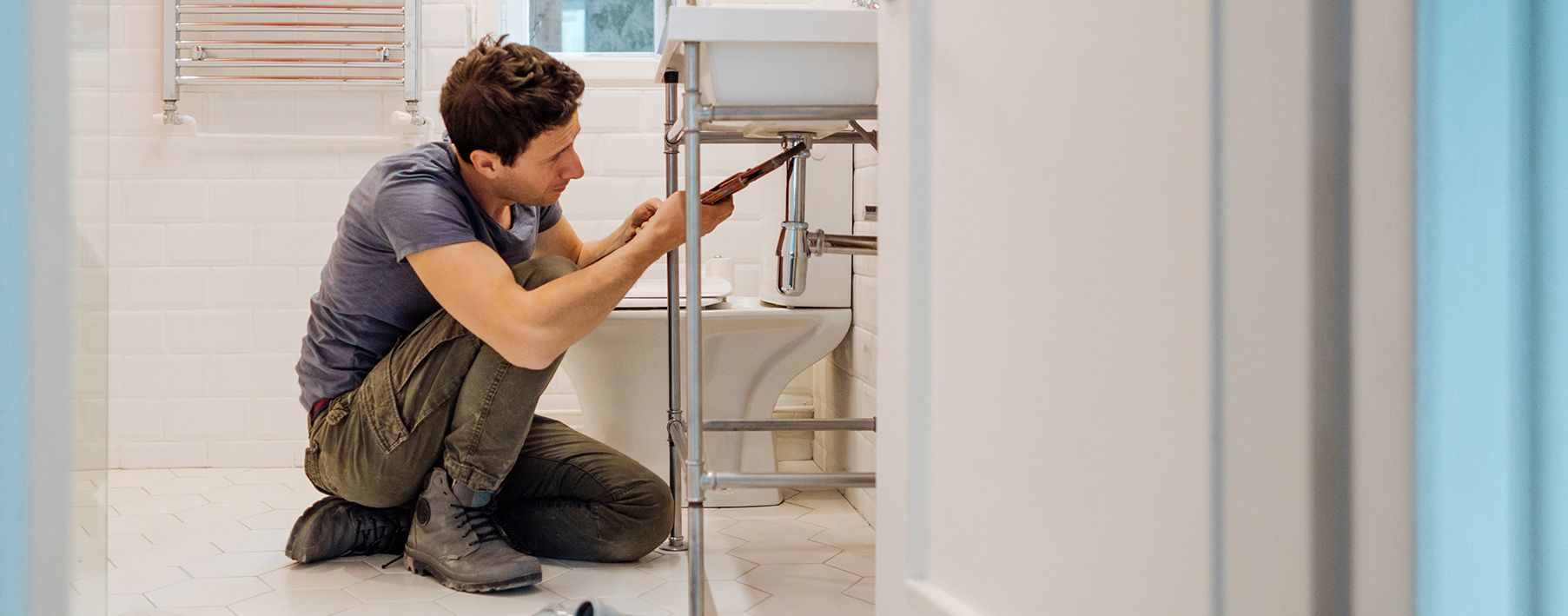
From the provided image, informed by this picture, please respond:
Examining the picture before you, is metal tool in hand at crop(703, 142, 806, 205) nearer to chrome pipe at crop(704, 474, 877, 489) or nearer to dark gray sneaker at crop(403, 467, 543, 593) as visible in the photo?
chrome pipe at crop(704, 474, 877, 489)

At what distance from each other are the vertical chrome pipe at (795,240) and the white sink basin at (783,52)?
20 centimetres

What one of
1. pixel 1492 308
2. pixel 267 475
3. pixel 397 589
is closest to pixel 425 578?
pixel 397 589

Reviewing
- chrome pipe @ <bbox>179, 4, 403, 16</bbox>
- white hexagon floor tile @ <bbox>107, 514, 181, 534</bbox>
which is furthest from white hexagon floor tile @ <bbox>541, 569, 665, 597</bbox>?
chrome pipe @ <bbox>179, 4, 403, 16</bbox>

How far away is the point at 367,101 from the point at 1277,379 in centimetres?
260

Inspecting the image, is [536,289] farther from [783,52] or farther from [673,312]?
[783,52]

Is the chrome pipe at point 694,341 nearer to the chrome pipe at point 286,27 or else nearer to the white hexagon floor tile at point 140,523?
the white hexagon floor tile at point 140,523

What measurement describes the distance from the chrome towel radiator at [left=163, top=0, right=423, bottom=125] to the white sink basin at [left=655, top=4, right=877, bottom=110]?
1583mm

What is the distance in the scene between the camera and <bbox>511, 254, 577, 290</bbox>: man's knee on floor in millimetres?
1710

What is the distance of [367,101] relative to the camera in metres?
2.74

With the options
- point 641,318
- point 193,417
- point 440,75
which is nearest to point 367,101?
point 440,75

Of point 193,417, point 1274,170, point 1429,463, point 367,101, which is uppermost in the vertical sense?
point 367,101

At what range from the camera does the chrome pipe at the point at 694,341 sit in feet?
4.46

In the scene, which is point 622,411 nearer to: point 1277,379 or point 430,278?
point 430,278

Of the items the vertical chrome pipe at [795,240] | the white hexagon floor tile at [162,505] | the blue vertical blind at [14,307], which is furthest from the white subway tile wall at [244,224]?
the blue vertical blind at [14,307]
